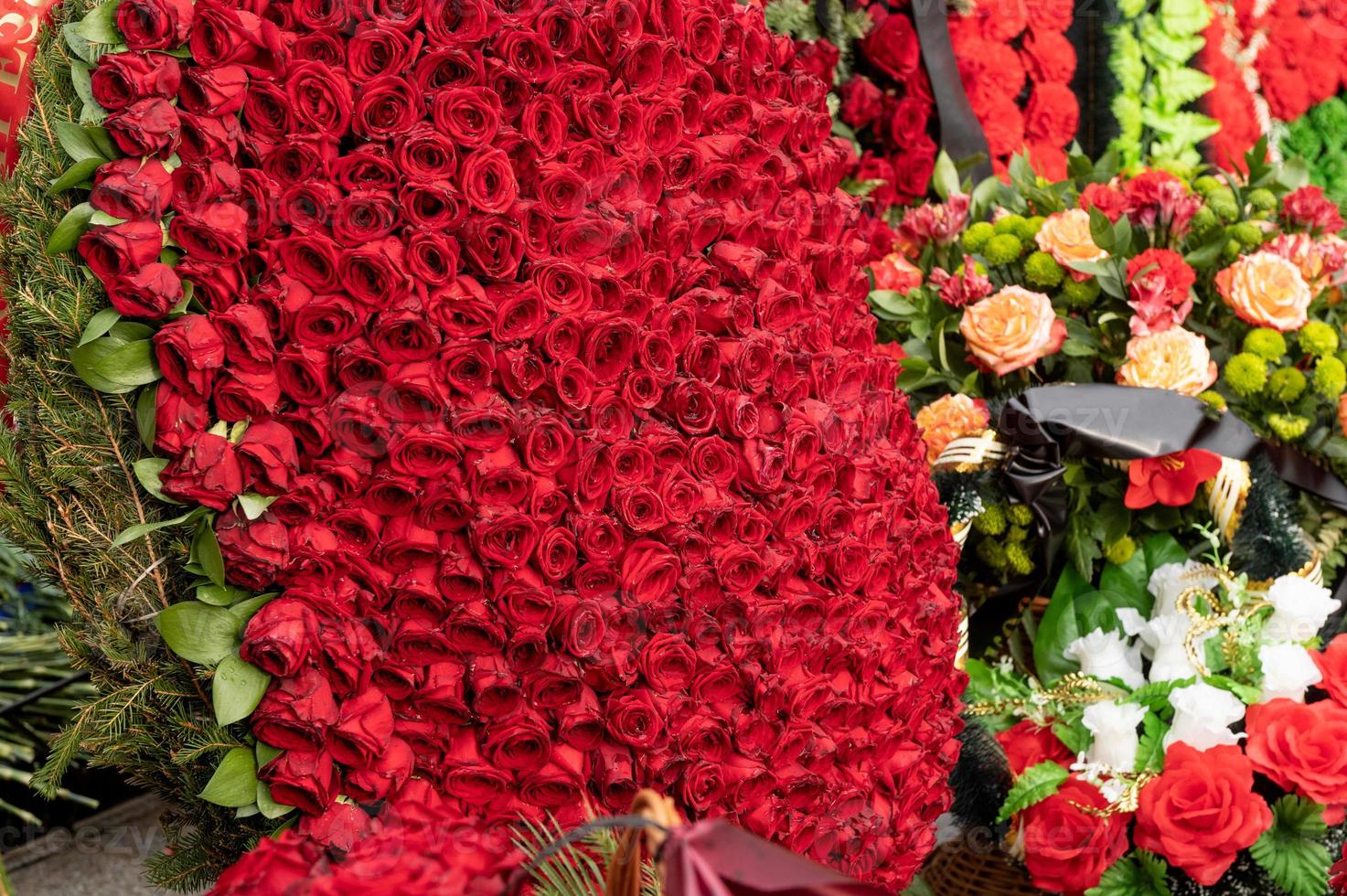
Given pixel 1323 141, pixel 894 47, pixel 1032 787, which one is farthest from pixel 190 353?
pixel 1323 141

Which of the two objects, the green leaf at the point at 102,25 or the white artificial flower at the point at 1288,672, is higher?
the green leaf at the point at 102,25

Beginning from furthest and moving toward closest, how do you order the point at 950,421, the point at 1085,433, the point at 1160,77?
the point at 1160,77 → the point at 950,421 → the point at 1085,433

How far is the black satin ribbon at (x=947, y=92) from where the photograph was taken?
1889mm

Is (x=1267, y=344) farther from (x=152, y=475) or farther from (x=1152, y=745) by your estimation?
(x=152, y=475)

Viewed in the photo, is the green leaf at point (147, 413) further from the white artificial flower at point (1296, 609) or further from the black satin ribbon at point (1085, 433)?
the white artificial flower at point (1296, 609)

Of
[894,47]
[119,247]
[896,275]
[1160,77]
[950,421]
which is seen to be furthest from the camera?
[1160,77]

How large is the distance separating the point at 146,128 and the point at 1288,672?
1.21 metres

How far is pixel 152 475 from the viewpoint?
765 millimetres

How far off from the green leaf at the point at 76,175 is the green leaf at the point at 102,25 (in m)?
0.08

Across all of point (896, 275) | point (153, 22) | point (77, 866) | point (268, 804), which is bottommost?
point (77, 866)

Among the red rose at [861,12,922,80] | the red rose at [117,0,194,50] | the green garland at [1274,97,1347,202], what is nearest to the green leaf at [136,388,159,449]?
the red rose at [117,0,194,50]

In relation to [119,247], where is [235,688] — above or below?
below

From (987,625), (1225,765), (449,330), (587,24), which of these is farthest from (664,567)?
(987,625)

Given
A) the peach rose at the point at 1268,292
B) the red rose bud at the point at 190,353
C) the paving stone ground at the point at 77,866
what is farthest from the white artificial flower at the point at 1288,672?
the paving stone ground at the point at 77,866
